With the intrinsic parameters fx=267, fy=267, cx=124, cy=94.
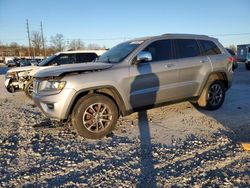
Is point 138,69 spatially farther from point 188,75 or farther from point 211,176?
point 211,176

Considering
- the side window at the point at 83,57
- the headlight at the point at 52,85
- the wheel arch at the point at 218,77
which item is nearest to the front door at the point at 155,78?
the wheel arch at the point at 218,77

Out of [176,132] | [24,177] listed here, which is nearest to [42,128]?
[24,177]

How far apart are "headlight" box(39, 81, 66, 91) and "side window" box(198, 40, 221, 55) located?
3.77 m

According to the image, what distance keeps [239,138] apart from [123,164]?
2.38m

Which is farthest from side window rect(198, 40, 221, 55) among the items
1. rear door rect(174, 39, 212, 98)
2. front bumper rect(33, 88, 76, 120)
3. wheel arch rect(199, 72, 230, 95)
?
front bumper rect(33, 88, 76, 120)

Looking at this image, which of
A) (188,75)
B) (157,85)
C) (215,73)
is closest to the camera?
(157,85)

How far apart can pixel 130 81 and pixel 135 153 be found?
164 centimetres

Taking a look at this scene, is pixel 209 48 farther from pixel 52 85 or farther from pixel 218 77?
pixel 52 85

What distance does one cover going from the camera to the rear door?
6.24 meters

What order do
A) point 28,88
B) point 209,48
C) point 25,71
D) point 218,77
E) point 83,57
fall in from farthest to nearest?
point 83,57 < point 25,71 < point 28,88 < point 218,77 < point 209,48

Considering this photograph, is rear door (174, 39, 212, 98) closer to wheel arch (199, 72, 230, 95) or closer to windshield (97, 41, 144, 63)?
wheel arch (199, 72, 230, 95)

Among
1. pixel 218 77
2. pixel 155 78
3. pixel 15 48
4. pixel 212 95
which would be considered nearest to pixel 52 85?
pixel 155 78

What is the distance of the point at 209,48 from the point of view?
22.9 feet

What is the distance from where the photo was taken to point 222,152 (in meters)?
4.21
